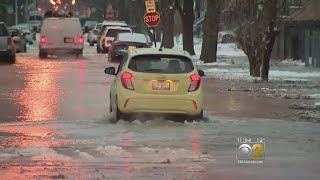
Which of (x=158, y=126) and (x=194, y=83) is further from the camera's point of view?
(x=194, y=83)

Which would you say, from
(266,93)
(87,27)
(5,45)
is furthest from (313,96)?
(87,27)

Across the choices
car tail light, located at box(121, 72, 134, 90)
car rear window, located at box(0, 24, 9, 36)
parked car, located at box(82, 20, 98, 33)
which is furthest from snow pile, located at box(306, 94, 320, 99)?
parked car, located at box(82, 20, 98, 33)

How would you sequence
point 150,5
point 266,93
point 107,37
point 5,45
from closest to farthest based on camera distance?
1. point 266,93
2. point 5,45
3. point 150,5
4. point 107,37

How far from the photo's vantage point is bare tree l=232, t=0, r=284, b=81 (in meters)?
22.3

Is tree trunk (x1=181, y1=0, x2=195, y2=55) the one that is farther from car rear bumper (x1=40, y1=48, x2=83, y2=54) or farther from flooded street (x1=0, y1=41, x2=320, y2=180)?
flooded street (x1=0, y1=41, x2=320, y2=180)

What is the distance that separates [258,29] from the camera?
74.2 ft

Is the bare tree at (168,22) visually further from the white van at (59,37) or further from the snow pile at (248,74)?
the snow pile at (248,74)

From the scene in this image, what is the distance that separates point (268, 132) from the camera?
12055 mm

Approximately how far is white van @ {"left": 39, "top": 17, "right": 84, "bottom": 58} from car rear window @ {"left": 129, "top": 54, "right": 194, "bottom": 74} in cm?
2221

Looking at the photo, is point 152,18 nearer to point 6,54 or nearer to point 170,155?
point 6,54

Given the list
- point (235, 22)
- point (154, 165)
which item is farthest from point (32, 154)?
point (235, 22)

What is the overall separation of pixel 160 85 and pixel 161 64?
514 mm

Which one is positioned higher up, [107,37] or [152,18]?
[152,18]

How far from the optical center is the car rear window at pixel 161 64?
1279cm
